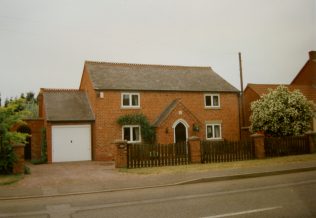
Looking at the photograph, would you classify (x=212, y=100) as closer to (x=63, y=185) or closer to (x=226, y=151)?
(x=226, y=151)

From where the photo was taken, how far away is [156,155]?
18.6 meters

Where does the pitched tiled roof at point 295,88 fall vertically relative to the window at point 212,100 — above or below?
above

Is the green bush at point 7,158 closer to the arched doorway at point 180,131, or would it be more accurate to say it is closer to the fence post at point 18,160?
the fence post at point 18,160

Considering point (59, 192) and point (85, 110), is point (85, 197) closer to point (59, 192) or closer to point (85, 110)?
point (59, 192)

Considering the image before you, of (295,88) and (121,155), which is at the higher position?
(295,88)

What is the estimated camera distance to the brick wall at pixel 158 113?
26.5m

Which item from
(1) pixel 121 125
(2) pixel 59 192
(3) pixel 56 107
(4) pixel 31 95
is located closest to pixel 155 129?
(1) pixel 121 125

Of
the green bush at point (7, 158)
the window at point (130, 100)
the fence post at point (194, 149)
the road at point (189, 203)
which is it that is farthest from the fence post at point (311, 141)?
the green bush at point (7, 158)

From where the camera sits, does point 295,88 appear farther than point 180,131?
Yes

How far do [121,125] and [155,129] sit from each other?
2870mm

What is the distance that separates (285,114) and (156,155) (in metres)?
12.2

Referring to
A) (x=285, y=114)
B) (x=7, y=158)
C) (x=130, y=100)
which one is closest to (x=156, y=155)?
(x=7, y=158)

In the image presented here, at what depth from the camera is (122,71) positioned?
30516mm

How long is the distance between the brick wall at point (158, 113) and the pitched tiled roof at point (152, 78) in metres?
0.68
